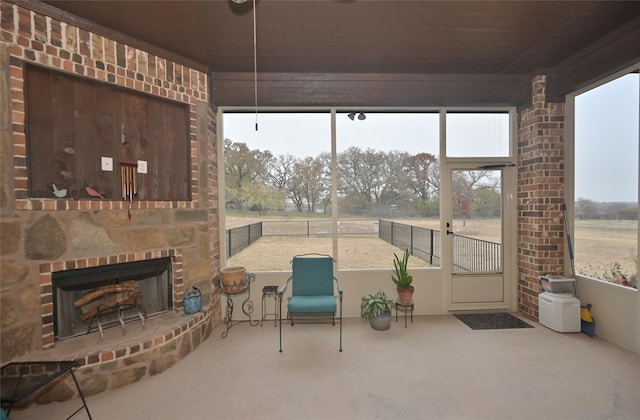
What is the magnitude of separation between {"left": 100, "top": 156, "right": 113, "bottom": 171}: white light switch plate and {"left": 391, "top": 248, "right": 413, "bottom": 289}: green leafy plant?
3.17 metres

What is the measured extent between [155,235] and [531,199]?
14.0ft

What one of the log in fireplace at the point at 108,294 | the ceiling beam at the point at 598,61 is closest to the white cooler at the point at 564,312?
the ceiling beam at the point at 598,61

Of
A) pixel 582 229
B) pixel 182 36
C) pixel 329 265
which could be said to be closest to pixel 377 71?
pixel 182 36

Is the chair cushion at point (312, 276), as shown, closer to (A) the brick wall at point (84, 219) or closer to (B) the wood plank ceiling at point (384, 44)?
(A) the brick wall at point (84, 219)

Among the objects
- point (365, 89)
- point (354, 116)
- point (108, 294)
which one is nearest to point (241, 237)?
point (108, 294)

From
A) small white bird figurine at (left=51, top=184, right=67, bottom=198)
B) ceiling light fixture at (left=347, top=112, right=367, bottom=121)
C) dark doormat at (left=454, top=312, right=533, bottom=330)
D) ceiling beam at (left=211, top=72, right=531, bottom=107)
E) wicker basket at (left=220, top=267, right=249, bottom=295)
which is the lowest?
dark doormat at (left=454, top=312, right=533, bottom=330)

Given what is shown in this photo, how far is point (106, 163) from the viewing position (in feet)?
8.04

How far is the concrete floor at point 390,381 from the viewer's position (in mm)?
1865

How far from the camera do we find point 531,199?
→ 331 cm

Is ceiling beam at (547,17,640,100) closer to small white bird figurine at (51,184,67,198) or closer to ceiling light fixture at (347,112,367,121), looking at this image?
ceiling light fixture at (347,112,367,121)

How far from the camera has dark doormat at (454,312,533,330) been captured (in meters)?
3.13

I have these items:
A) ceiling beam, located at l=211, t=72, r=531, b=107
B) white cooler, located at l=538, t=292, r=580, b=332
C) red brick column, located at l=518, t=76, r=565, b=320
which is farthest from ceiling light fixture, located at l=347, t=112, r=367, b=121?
white cooler, located at l=538, t=292, r=580, b=332

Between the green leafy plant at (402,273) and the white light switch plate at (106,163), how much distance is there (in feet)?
10.4

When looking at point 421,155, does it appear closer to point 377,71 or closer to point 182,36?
point 377,71
